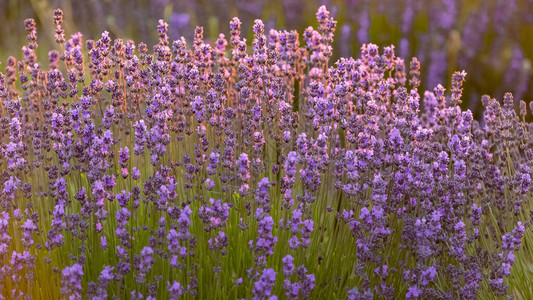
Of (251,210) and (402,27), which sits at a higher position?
(402,27)

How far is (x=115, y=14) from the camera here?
8234 millimetres

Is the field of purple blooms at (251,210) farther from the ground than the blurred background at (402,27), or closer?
closer

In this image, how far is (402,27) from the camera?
23.7 feet

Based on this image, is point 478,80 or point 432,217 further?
point 478,80

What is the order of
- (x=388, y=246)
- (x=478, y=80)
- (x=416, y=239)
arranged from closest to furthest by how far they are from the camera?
A: (x=416, y=239), (x=388, y=246), (x=478, y=80)

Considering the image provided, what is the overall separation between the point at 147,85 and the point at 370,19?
14.1 ft

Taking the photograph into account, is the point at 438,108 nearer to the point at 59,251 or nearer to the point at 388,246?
the point at 388,246

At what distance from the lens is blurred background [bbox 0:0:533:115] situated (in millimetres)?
6902

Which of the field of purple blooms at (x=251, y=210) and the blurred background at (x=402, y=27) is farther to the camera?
the blurred background at (x=402, y=27)

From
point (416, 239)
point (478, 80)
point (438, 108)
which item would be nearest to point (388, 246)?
point (416, 239)

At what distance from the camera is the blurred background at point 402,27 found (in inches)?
272

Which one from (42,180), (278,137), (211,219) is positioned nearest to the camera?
(211,219)

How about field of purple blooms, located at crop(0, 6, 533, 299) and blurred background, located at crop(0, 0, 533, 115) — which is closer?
field of purple blooms, located at crop(0, 6, 533, 299)

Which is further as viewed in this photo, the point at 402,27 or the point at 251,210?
the point at 402,27
